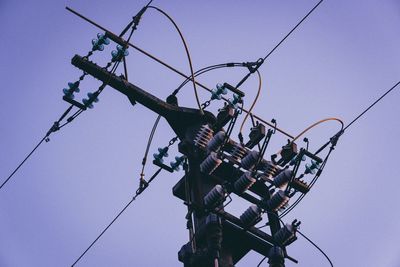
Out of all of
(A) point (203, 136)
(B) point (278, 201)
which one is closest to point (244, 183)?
(B) point (278, 201)

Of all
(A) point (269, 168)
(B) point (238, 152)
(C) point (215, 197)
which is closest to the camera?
(C) point (215, 197)

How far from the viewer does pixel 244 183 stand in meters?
10.8

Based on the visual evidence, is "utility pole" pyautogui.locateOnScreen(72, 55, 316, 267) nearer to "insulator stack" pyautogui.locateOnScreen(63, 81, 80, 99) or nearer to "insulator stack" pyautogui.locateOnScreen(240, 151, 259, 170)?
"insulator stack" pyautogui.locateOnScreen(240, 151, 259, 170)

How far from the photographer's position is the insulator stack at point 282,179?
1137 cm

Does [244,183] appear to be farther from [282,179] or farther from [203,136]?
[203,136]

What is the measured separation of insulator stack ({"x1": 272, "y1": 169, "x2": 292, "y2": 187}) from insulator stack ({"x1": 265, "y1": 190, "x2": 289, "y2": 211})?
399 mm

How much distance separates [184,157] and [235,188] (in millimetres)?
1298

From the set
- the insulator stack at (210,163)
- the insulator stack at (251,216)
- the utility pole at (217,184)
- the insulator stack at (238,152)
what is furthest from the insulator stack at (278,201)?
the insulator stack at (210,163)

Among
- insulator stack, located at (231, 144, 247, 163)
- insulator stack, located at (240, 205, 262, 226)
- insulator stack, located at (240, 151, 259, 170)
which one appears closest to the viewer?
insulator stack, located at (240, 205, 262, 226)

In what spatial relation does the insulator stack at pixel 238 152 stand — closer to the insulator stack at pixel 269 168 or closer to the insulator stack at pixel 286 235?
the insulator stack at pixel 269 168

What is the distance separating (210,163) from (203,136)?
767 mm

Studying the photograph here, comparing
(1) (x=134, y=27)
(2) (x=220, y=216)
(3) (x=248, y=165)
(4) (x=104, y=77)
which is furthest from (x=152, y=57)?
(2) (x=220, y=216)

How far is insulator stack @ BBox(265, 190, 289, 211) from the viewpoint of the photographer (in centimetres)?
1092

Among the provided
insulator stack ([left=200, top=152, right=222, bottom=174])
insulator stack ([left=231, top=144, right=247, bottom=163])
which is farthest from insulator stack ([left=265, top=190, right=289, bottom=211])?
insulator stack ([left=200, top=152, right=222, bottom=174])
